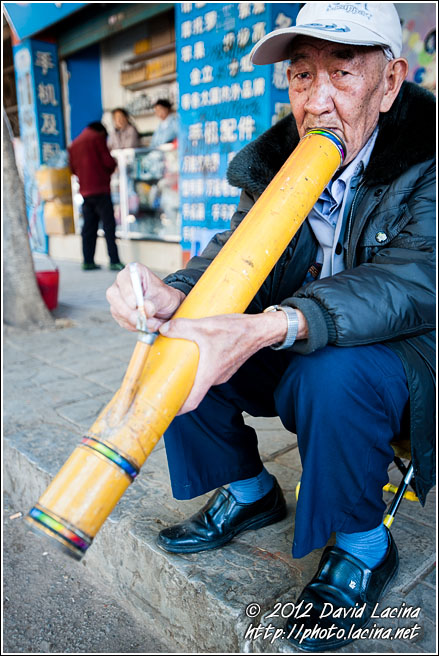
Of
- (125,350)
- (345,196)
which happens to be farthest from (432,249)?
(125,350)

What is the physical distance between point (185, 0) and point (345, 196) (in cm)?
445

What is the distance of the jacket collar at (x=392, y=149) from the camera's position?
4.48 feet

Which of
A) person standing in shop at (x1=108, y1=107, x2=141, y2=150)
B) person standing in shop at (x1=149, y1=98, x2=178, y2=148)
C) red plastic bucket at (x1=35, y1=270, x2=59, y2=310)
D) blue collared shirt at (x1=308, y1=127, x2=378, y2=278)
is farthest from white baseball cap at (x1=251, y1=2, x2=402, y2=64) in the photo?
person standing in shop at (x1=108, y1=107, x2=141, y2=150)

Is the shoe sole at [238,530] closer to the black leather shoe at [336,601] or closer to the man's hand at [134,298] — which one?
the black leather shoe at [336,601]

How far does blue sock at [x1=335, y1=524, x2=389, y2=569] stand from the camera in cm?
132

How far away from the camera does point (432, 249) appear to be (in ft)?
4.18

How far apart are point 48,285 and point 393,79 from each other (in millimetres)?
3717

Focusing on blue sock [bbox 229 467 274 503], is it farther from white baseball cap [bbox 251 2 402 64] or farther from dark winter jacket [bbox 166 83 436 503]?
white baseball cap [bbox 251 2 402 64]

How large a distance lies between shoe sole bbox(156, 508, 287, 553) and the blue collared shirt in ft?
2.50

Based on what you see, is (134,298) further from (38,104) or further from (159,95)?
(38,104)

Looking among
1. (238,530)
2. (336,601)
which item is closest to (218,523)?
(238,530)

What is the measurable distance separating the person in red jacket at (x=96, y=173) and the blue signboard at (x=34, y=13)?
1235 mm

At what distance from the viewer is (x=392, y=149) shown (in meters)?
1.38

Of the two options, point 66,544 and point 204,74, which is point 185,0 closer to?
point 204,74
